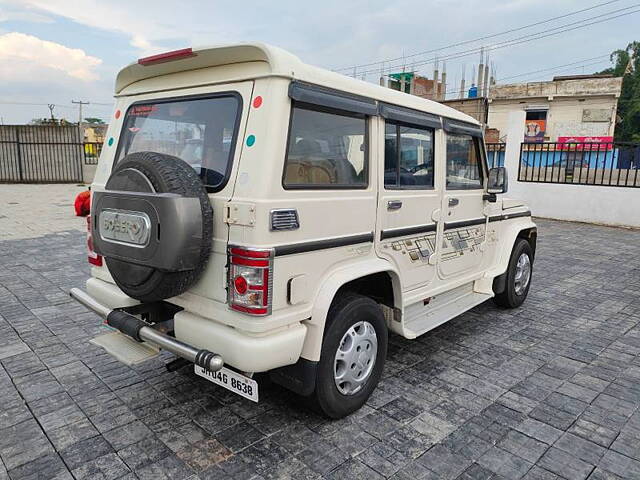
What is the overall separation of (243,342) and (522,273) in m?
4.20

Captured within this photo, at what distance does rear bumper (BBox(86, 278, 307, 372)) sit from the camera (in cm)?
247

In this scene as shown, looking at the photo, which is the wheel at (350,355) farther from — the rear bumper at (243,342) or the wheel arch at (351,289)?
the rear bumper at (243,342)

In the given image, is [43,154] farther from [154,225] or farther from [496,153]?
[154,225]

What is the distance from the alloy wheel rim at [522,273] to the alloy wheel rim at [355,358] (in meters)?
2.90

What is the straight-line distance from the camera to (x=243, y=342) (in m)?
2.47

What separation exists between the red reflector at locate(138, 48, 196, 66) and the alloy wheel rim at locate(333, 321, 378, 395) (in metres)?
1.99

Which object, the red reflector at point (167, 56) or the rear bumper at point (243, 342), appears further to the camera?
the red reflector at point (167, 56)

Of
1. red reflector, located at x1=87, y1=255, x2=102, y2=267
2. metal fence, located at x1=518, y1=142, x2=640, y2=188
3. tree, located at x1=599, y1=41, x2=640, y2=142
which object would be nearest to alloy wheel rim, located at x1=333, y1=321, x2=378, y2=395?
red reflector, located at x1=87, y1=255, x2=102, y2=267

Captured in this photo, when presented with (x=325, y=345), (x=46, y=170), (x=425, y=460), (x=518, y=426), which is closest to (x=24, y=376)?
(x=325, y=345)

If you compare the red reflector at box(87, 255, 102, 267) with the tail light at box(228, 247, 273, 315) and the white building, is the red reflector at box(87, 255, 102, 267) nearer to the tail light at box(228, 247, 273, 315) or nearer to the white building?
the tail light at box(228, 247, 273, 315)

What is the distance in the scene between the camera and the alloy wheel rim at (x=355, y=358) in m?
3.03

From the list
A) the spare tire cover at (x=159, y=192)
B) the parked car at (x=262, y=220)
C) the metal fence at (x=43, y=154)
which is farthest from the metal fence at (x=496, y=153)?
the metal fence at (x=43, y=154)

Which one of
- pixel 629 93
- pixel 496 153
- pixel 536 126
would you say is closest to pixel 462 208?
pixel 496 153

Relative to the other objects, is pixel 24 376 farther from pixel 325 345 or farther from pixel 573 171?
pixel 573 171
